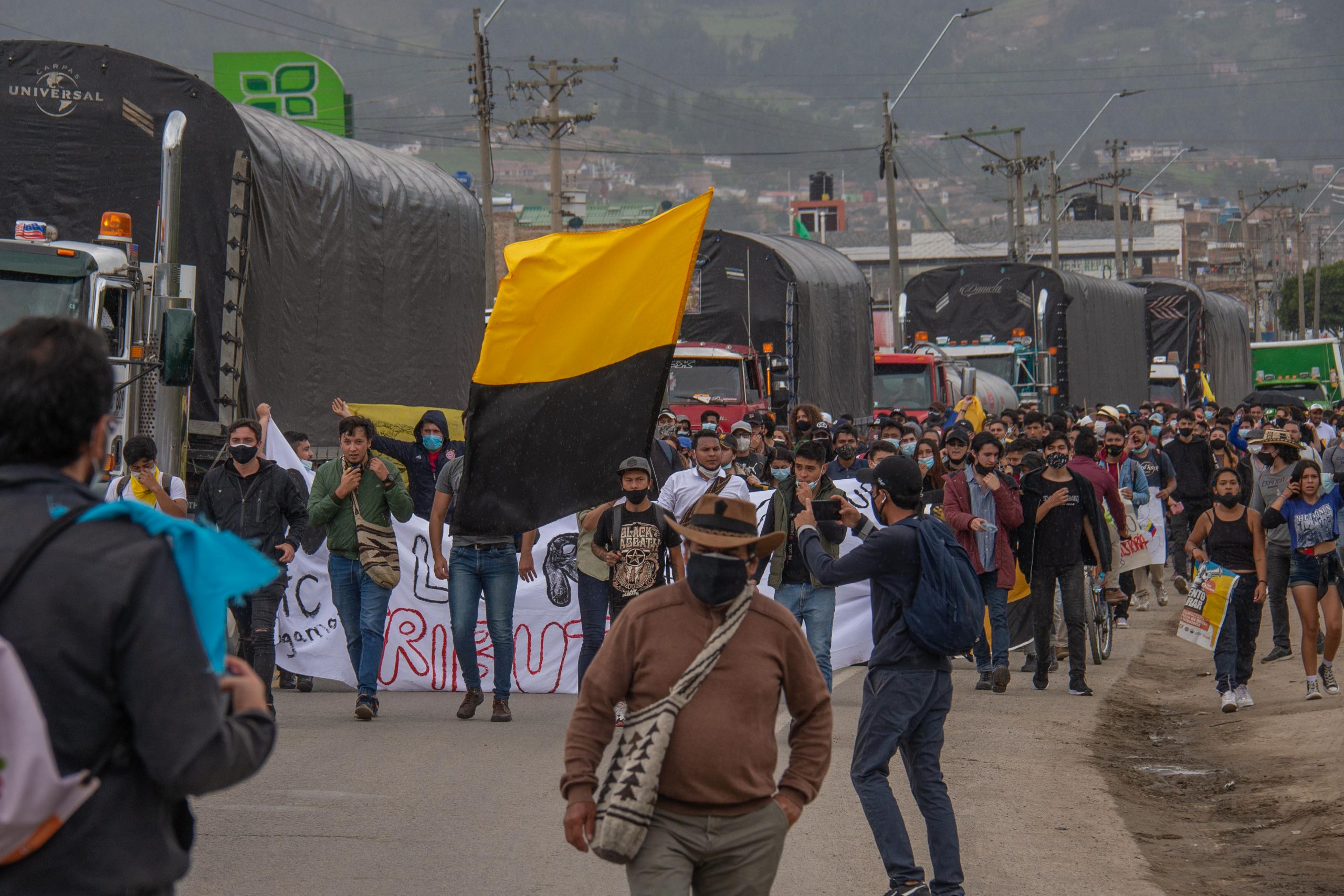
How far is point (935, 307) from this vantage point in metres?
34.5

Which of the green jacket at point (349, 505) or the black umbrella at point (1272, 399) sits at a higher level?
the green jacket at point (349, 505)

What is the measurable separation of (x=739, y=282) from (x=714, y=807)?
21634mm

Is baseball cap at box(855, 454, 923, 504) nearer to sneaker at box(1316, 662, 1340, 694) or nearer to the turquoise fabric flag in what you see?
the turquoise fabric flag

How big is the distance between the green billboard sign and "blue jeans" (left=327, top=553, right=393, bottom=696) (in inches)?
1349

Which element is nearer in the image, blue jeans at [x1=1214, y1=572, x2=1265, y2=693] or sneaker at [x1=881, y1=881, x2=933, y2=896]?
sneaker at [x1=881, y1=881, x2=933, y2=896]

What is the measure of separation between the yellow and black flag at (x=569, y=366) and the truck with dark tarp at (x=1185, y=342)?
3640 centimetres

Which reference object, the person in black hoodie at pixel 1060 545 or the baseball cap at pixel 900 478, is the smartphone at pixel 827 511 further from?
the person in black hoodie at pixel 1060 545

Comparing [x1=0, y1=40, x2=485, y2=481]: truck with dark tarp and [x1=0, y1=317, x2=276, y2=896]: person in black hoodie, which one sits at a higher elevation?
[x1=0, y1=40, x2=485, y2=481]: truck with dark tarp

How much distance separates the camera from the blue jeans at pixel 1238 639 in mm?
11547

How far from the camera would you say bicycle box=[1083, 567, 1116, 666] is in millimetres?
13664

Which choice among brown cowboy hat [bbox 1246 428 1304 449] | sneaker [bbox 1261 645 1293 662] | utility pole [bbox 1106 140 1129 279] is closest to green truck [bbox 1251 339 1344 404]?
utility pole [bbox 1106 140 1129 279]

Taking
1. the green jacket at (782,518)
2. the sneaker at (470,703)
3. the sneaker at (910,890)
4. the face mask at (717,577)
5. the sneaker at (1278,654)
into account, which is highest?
the face mask at (717,577)

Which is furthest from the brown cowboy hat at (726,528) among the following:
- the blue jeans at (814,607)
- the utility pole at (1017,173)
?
the utility pole at (1017,173)

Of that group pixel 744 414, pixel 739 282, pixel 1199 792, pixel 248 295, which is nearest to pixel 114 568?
pixel 1199 792
